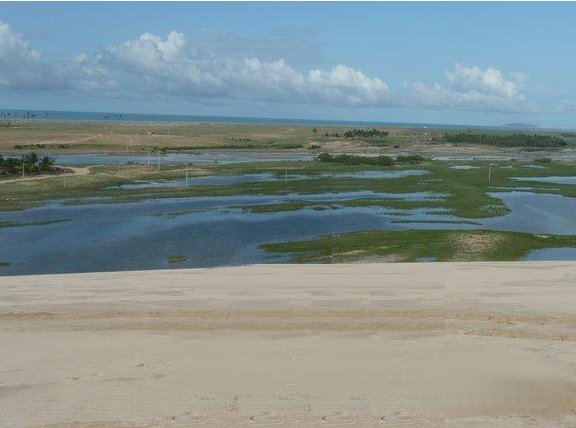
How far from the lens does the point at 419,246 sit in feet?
80.8

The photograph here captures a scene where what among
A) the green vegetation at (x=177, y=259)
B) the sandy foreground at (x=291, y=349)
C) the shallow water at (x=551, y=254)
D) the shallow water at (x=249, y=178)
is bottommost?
the green vegetation at (x=177, y=259)

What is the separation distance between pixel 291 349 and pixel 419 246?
1297cm

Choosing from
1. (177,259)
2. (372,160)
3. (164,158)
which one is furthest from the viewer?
(164,158)

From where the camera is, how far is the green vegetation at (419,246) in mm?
23172

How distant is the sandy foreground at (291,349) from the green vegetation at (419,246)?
4068 millimetres

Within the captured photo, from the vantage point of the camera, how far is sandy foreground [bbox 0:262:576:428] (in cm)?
1006

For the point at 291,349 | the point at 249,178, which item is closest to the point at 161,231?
the point at 291,349

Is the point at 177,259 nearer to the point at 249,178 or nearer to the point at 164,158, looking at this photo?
the point at 249,178

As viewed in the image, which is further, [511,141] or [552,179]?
[511,141]

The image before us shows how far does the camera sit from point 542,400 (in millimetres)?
10633

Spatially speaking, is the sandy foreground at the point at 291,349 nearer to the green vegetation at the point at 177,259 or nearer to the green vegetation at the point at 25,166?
the green vegetation at the point at 177,259

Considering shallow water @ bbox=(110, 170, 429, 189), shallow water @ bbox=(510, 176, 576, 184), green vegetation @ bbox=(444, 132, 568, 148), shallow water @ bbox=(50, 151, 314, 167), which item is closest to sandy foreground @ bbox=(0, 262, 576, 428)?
shallow water @ bbox=(110, 170, 429, 189)

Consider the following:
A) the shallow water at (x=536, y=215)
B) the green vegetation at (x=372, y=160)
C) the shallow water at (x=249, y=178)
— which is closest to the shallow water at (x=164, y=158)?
the green vegetation at (x=372, y=160)

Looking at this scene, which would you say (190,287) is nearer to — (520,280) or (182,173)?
(520,280)
